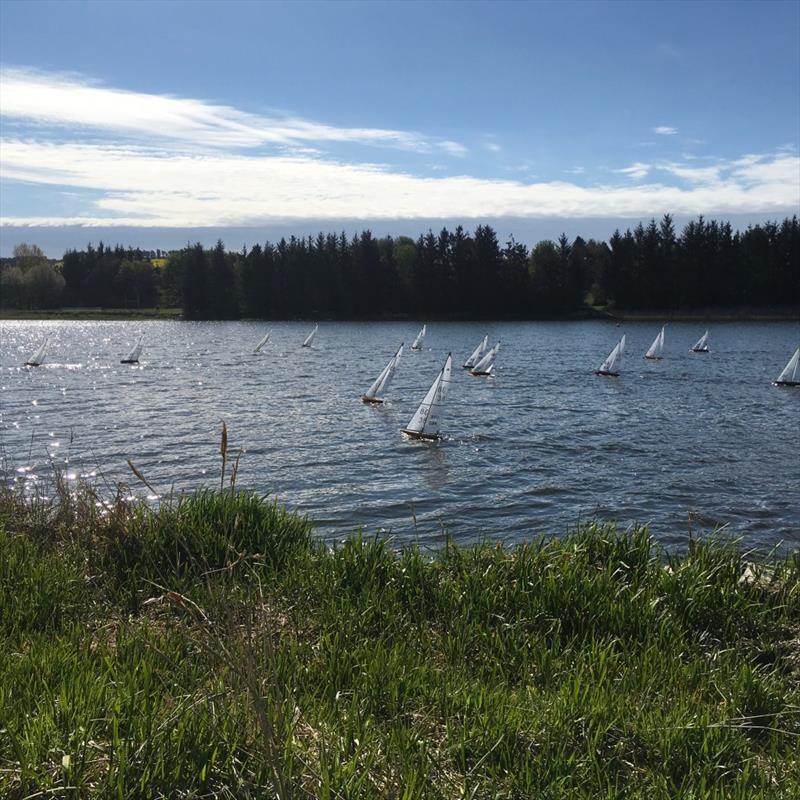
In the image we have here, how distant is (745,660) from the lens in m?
5.86

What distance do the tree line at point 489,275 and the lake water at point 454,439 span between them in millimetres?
56779

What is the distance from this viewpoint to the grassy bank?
12.9ft

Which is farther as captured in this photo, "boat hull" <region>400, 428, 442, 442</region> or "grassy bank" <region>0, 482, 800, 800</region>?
"boat hull" <region>400, 428, 442, 442</region>

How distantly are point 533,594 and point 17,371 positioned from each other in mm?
51375

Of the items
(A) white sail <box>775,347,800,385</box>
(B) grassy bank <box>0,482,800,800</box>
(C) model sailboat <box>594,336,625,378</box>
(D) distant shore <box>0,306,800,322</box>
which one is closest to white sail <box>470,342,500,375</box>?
(C) model sailboat <box>594,336,625,378</box>

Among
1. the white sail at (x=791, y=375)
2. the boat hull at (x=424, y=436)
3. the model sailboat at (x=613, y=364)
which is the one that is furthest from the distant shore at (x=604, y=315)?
the boat hull at (x=424, y=436)

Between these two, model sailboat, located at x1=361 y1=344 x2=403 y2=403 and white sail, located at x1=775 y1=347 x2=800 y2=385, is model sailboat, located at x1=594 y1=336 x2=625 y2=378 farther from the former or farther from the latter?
model sailboat, located at x1=361 y1=344 x2=403 y2=403

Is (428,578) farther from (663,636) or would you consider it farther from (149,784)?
(149,784)

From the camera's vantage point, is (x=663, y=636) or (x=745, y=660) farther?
(x=663, y=636)

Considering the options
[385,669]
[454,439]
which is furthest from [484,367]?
[385,669]

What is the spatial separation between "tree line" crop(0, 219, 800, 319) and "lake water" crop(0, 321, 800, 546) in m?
56.8

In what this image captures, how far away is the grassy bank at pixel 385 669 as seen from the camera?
12.9 feet

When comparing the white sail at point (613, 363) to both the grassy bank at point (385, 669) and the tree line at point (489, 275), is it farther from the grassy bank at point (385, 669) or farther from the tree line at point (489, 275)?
the tree line at point (489, 275)

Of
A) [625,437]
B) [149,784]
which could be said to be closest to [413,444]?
[625,437]
